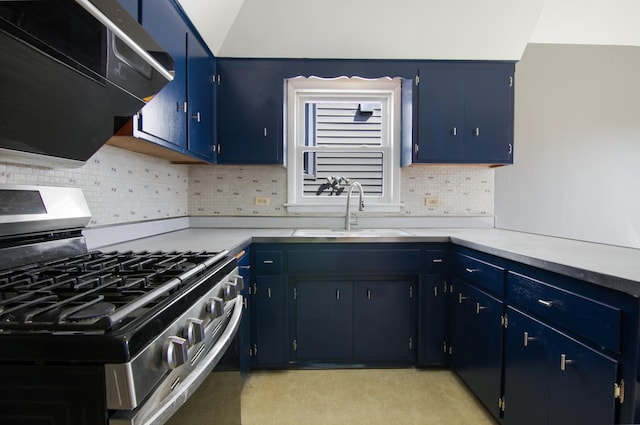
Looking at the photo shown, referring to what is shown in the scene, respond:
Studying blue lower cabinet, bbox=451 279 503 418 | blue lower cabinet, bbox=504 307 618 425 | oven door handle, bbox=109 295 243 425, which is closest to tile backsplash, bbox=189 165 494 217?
blue lower cabinet, bbox=451 279 503 418

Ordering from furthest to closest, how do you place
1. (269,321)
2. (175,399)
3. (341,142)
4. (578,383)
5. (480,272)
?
(341,142) → (269,321) → (480,272) → (578,383) → (175,399)

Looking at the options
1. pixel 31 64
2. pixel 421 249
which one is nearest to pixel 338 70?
pixel 421 249

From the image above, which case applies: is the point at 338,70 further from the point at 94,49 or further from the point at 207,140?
the point at 94,49

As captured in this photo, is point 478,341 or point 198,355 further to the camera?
point 478,341

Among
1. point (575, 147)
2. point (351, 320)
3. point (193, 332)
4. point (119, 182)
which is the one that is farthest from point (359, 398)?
point (575, 147)

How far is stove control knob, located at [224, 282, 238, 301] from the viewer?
1.09 metres

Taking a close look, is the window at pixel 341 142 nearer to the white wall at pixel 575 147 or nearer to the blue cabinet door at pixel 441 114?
the blue cabinet door at pixel 441 114

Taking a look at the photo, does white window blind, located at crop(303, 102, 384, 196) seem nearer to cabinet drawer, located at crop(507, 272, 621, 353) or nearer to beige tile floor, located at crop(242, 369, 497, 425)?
beige tile floor, located at crop(242, 369, 497, 425)

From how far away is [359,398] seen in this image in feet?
5.91

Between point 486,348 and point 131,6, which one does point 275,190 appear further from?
point 486,348

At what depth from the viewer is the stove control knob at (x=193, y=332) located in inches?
29.3

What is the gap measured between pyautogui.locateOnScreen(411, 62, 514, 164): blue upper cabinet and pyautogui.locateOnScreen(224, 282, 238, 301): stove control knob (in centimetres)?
170

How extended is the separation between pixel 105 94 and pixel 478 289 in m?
1.91

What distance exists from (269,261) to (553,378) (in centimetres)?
149
